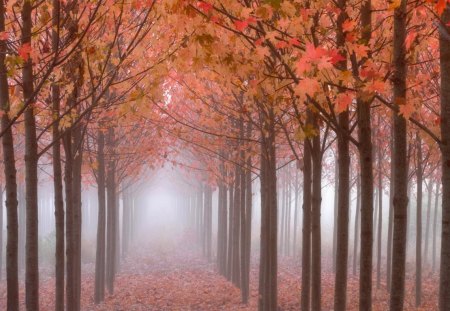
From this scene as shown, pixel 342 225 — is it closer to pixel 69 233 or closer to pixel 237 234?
pixel 69 233

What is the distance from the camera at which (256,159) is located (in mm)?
14859

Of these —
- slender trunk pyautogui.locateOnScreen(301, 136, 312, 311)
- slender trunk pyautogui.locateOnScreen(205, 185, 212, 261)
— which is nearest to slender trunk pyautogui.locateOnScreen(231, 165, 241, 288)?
slender trunk pyautogui.locateOnScreen(301, 136, 312, 311)

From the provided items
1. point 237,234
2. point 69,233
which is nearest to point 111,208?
point 237,234

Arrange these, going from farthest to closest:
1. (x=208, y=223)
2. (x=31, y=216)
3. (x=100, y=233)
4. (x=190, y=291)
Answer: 1. (x=208, y=223)
2. (x=190, y=291)
3. (x=100, y=233)
4. (x=31, y=216)

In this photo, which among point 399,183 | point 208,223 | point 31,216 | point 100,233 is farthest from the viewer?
point 208,223

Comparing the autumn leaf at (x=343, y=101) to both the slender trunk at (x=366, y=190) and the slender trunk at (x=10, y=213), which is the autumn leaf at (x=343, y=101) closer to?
the slender trunk at (x=366, y=190)

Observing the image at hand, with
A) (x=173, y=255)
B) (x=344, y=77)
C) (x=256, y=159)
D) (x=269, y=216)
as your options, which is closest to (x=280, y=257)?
(x=173, y=255)

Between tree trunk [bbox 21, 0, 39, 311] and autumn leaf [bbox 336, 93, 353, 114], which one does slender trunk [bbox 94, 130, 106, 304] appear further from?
autumn leaf [bbox 336, 93, 353, 114]

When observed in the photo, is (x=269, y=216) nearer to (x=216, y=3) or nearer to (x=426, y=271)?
(x=216, y=3)

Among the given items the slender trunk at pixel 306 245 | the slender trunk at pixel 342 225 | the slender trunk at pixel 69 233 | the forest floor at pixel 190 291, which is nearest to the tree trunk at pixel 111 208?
the forest floor at pixel 190 291

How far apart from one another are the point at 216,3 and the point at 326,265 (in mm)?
15208

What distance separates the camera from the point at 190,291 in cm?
1345

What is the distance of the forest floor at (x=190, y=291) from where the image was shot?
11.6 m

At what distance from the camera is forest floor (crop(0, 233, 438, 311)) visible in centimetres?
1159
